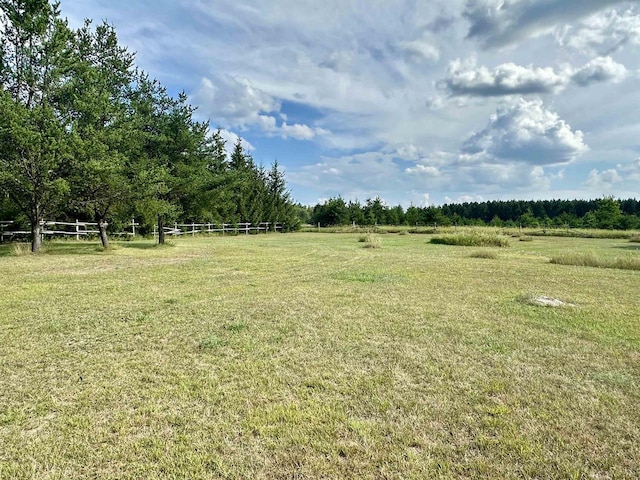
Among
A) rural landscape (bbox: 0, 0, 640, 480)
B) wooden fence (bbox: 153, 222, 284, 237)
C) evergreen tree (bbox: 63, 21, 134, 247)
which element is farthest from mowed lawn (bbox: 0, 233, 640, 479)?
wooden fence (bbox: 153, 222, 284, 237)

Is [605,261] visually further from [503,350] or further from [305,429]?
[305,429]

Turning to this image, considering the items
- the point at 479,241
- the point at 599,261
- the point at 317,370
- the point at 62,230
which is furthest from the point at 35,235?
the point at 479,241

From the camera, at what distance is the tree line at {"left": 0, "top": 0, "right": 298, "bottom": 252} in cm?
1264

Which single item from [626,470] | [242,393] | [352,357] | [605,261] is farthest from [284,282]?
[605,261]

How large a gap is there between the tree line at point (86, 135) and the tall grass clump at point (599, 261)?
15.8 meters

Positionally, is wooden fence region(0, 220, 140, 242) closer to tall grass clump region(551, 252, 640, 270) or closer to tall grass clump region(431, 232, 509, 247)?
tall grass clump region(431, 232, 509, 247)

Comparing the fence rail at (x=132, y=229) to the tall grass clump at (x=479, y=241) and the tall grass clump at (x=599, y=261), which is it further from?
the tall grass clump at (x=599, y=261)

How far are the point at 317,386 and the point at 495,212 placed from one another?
81182mm

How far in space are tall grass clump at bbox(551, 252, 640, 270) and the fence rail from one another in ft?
63.8

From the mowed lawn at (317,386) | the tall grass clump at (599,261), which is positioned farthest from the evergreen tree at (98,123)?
the tall grass clump at (599,261)

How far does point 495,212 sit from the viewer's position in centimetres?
7569

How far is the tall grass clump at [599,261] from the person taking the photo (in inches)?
435

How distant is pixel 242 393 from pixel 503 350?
285cm

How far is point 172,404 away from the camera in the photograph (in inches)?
113
